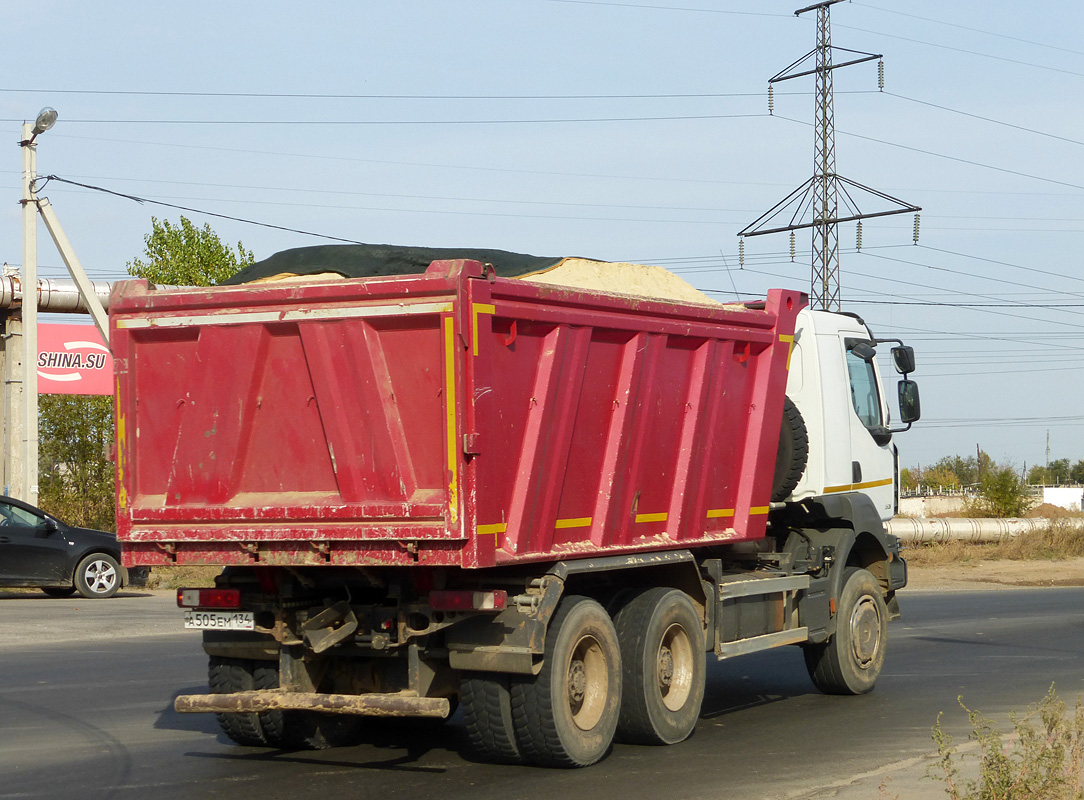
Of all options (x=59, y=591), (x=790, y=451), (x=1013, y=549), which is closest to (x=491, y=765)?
(x=790, y=451)

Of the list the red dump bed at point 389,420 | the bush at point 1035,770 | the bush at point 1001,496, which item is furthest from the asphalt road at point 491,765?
the bush at point 1001,496

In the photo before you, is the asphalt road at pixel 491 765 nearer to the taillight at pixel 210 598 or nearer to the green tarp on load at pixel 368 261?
the taillight at pixel 210 598

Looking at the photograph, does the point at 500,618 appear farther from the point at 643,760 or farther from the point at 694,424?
the point at 694,424

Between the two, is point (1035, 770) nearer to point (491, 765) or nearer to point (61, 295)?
point (491, 765)

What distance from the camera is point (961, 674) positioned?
39.0ft

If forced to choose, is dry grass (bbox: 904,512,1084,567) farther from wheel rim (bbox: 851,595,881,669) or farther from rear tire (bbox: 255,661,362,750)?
rear tire (bbox: 255,661,362,750)

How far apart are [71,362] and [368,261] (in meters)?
25.3

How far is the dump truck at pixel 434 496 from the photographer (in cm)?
703

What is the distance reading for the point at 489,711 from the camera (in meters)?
7.46

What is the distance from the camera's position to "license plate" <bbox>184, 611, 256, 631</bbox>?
7598mm

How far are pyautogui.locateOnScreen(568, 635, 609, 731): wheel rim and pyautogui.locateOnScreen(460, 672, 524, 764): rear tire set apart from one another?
39cm

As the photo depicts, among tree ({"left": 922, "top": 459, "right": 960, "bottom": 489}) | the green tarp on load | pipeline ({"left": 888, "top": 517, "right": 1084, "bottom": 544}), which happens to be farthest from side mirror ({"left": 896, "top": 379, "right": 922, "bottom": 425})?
tree ({"left": 922, "top": 459, "right": 960, "bottom": 489})

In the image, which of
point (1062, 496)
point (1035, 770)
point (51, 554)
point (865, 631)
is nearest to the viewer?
point (1035, 770)

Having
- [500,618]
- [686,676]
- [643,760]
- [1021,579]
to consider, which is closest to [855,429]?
[686,676]
